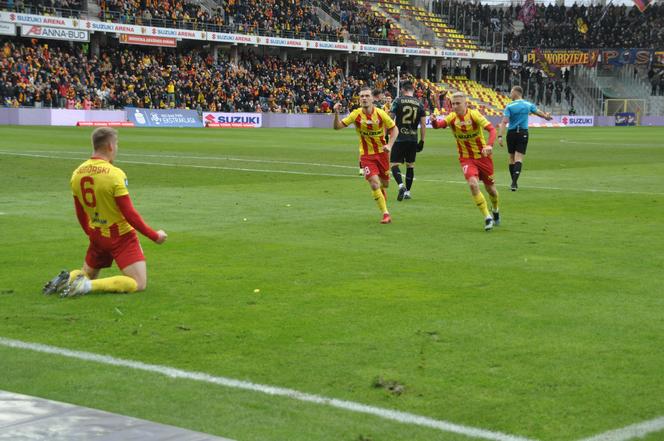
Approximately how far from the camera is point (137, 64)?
6181cm

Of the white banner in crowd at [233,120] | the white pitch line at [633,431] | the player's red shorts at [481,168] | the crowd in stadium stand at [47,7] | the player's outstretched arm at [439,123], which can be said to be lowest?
the white banner in crowd at [233,120]

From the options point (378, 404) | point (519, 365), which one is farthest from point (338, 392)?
point (519, 365)

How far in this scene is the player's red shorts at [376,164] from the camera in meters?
15.6

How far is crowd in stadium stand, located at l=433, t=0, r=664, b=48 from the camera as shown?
92312 mm

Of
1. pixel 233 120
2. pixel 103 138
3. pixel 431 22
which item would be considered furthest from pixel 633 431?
pixel 431 22

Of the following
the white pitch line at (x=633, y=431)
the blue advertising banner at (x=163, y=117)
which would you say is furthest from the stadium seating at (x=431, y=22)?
the white pitch line at (x=633, y=431)

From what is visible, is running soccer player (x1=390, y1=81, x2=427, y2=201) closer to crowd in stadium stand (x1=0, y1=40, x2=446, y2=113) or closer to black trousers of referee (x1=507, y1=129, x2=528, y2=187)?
black trousers of referee (x1=507, y1=129, x2=528, y2=187)

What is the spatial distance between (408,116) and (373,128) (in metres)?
4.03

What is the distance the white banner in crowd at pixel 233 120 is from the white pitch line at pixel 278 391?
52093 millimetres

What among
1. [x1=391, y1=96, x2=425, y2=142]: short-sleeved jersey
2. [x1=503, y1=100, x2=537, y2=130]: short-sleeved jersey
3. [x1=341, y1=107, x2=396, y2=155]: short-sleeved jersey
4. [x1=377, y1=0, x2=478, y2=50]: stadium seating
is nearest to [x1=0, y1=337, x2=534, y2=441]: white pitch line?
[x1=341, y1=107, x2=396, y2=155]: short-sleeved jersey

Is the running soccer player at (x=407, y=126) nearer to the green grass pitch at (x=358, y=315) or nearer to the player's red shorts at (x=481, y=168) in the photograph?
the green grass pitch at (x=358, y=315)

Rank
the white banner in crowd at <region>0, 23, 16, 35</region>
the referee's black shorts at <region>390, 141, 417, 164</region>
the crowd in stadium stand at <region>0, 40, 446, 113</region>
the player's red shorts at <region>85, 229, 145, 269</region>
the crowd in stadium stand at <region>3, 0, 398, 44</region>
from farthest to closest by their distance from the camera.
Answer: the crowd in stadium stand at <region>3, 0, 398, 44</region> < the white banner in crowd at <region>0, 23, 16, 35</region> < the crowd in stadium stand at <region>0, 40, 446, 113</region> < the referee's black shorts at <region>390, 141, 417, 164</region> < the player's red shorts at <region>85, 229, 145, 269</region>

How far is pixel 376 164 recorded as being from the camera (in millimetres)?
15820

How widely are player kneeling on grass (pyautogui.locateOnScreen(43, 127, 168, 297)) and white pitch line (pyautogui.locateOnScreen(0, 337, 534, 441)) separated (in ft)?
6.18
